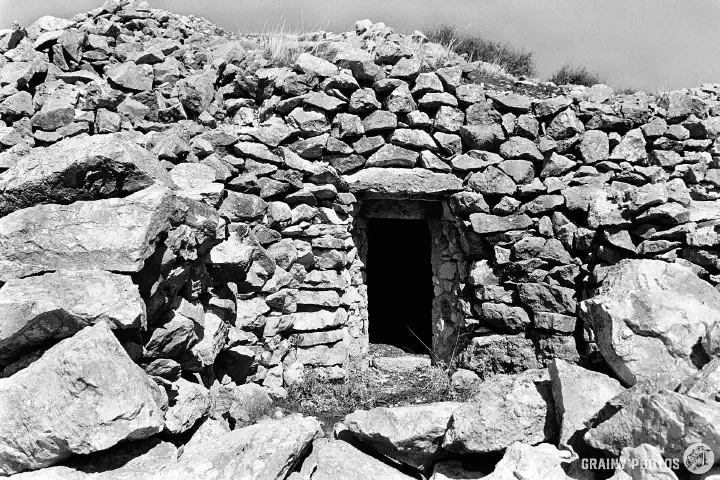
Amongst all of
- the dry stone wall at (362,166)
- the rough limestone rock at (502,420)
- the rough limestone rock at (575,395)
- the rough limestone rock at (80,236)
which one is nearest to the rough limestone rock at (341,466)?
the rough limestone rock at (502,420)

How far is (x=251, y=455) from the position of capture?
9.16 ft

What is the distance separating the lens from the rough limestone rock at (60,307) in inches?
114

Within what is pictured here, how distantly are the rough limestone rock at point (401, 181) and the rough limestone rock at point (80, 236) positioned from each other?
2.72m

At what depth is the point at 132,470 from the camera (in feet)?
9.11

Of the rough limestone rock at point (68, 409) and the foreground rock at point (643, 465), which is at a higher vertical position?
the foreground rock at point (643, 465)

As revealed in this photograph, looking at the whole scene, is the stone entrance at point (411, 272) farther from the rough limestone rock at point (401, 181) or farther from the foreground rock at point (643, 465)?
the foreground rock at point (643, 465)

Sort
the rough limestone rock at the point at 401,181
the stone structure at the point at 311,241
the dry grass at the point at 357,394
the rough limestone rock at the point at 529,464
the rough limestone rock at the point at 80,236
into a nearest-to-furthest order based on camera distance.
→ the rough limestone rock at the point at 529,464 → the stone structure at the point at 311,241 → the rough limestone rock at the point at 80,236 → the dry grass at the point at 357,394 → the rough limestone rock at the point at 401,181

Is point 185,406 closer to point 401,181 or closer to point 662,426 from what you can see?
point 662,426

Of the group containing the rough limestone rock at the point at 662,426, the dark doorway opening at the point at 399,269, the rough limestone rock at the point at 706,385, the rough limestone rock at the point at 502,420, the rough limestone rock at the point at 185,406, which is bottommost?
the dark doorway opening at the point at 399,269

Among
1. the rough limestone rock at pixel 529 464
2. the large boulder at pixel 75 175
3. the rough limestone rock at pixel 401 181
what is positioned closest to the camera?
the rough limestone rock at pixel 529 464

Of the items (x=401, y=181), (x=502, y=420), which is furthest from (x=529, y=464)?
(x=401, y=181)

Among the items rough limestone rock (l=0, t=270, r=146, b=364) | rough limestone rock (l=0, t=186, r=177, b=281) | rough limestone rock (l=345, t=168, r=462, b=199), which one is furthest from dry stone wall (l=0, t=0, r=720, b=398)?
rough limestone rock (l=0, t=270, r=146, b=364)

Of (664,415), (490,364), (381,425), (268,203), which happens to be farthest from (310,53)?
(664,415)

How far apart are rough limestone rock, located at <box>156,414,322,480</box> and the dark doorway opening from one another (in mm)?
6185
